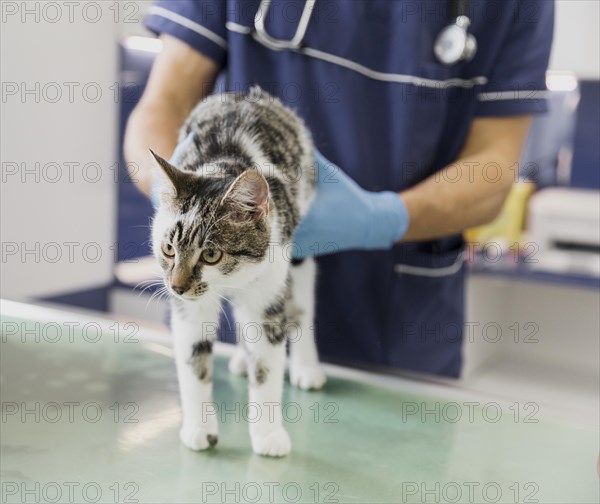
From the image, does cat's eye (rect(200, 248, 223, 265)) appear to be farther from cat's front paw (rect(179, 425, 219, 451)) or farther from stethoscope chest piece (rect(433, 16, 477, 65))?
stethoscope chest piece (rect(433, 16, 477, 65))

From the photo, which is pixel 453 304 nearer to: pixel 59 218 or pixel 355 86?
pixel 355 86

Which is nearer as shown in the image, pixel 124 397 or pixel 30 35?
pixel 124 397

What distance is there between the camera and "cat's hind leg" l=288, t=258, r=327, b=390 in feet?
3.53

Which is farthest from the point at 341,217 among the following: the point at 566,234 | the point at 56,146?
the point at 566,234

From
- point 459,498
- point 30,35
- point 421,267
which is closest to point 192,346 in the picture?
point 459,498

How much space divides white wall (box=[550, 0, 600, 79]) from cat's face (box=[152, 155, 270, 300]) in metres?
1.63

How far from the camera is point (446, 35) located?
3.90ft

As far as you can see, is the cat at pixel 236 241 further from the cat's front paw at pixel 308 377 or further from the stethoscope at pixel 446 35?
the stethoscope at pixel 446 35

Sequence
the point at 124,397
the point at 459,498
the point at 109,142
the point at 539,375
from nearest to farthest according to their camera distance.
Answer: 1. the point at 459,498
2. the point at 124,397
3. the point at 539,375
4. the point at 109,142

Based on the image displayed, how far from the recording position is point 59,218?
74.3 inches

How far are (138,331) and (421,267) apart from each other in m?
0.52

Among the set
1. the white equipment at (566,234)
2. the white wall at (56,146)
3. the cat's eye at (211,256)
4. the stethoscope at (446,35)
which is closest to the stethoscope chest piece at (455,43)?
the stethoscope at (446,35)

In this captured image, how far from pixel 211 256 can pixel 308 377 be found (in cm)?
39

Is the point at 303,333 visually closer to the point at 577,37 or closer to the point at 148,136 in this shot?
the point at 148,136
